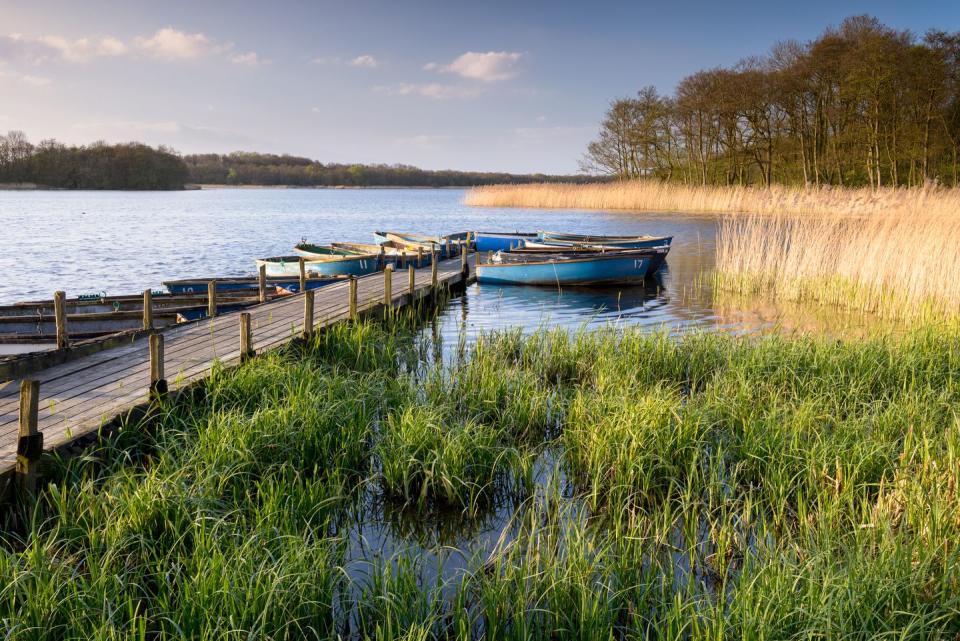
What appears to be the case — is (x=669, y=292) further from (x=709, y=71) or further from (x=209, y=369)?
(x=709, y=71)

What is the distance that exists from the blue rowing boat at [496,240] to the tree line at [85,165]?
69.8 m

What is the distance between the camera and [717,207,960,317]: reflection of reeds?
8984 mm

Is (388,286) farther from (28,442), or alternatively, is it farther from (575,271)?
(28,442)

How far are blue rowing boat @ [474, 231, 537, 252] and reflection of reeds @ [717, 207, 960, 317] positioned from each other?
7.53 metres

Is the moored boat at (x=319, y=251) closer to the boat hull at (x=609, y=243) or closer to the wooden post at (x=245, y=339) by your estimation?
the boat hull at (x=609, y=243)

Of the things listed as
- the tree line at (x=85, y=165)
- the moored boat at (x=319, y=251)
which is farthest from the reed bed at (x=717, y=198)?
the tree line at (x=85, y=165)

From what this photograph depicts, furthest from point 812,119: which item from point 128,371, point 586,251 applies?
point 128,371

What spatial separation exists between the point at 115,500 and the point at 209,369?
239cm

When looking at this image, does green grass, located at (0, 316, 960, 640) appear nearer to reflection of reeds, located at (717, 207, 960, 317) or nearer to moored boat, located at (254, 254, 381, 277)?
reflection of reeds, located at (717, 207, 960, 317)

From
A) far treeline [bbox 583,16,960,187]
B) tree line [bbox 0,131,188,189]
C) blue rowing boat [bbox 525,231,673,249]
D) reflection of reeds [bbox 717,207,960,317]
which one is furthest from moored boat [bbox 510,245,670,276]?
tree line [bbox 0,131,188,189]

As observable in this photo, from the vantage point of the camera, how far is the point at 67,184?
253 feet

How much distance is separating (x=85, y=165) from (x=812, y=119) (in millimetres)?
73686

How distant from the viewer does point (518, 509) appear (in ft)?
13.4

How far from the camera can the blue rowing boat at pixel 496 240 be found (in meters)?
20.3
